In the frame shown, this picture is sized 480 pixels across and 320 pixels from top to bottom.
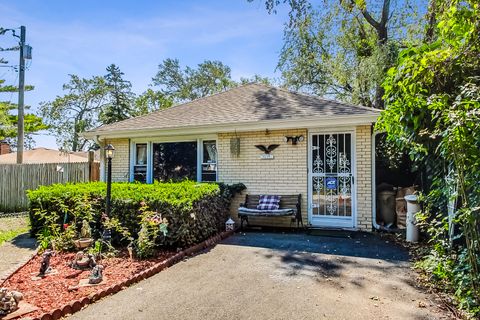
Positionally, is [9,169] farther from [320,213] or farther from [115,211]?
[320,213]

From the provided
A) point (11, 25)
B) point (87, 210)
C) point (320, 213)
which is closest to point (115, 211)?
point (87, 210)

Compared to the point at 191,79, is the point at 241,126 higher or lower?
lower

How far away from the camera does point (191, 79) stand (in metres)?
33.4

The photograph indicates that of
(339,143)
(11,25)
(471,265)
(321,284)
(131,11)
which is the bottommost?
(321,284)

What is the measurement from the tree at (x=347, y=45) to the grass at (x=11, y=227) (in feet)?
37.9

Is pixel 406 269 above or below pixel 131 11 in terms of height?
below

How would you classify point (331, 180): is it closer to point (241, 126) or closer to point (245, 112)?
point (241, 126)

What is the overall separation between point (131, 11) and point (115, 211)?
6214 millimetres

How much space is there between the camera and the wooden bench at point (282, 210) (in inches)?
292

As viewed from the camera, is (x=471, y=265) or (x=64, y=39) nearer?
(x=471, y=265)

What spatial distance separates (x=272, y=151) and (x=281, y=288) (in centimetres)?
465

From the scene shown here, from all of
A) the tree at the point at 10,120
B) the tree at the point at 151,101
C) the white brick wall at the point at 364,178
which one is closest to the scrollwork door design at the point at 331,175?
the white brick wall at the point at 364,178

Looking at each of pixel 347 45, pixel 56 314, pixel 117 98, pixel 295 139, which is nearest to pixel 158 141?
pixel 295 139

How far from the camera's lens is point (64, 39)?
11094 millimetres
